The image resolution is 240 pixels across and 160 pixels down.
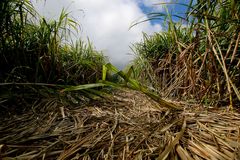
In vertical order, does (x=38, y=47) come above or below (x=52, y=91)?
above

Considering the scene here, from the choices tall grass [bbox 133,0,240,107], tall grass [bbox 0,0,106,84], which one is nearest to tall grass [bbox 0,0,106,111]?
tall grass [bbox 0,0,106,84]

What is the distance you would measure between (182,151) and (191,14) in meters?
0.66

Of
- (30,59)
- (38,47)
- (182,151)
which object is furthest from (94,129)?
(38,47)

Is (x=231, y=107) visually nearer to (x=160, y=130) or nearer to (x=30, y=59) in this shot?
(x=160, y=130)

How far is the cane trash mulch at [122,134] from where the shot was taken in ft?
2.48

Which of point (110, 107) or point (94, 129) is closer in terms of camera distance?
point (94, 129)

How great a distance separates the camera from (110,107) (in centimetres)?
119

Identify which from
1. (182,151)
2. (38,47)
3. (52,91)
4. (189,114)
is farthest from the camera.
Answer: (38,47)

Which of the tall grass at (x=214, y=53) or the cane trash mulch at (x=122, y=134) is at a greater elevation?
the tall grass at (x=214, y=53)

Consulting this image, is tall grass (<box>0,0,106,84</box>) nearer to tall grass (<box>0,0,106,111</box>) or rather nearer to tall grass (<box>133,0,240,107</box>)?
A: tall grass (<box>0,0,106,111</box>)

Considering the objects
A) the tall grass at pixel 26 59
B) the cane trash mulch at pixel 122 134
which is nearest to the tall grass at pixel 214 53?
the cane trash mulch at pixel 122 134

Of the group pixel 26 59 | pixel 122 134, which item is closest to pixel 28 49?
pixel 26 59

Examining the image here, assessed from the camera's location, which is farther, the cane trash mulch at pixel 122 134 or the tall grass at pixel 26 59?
the tall grass at pixel 26 59

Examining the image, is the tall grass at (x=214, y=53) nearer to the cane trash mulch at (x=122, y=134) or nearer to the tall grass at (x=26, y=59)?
the cane trash mulch at (x=122, y=134)
